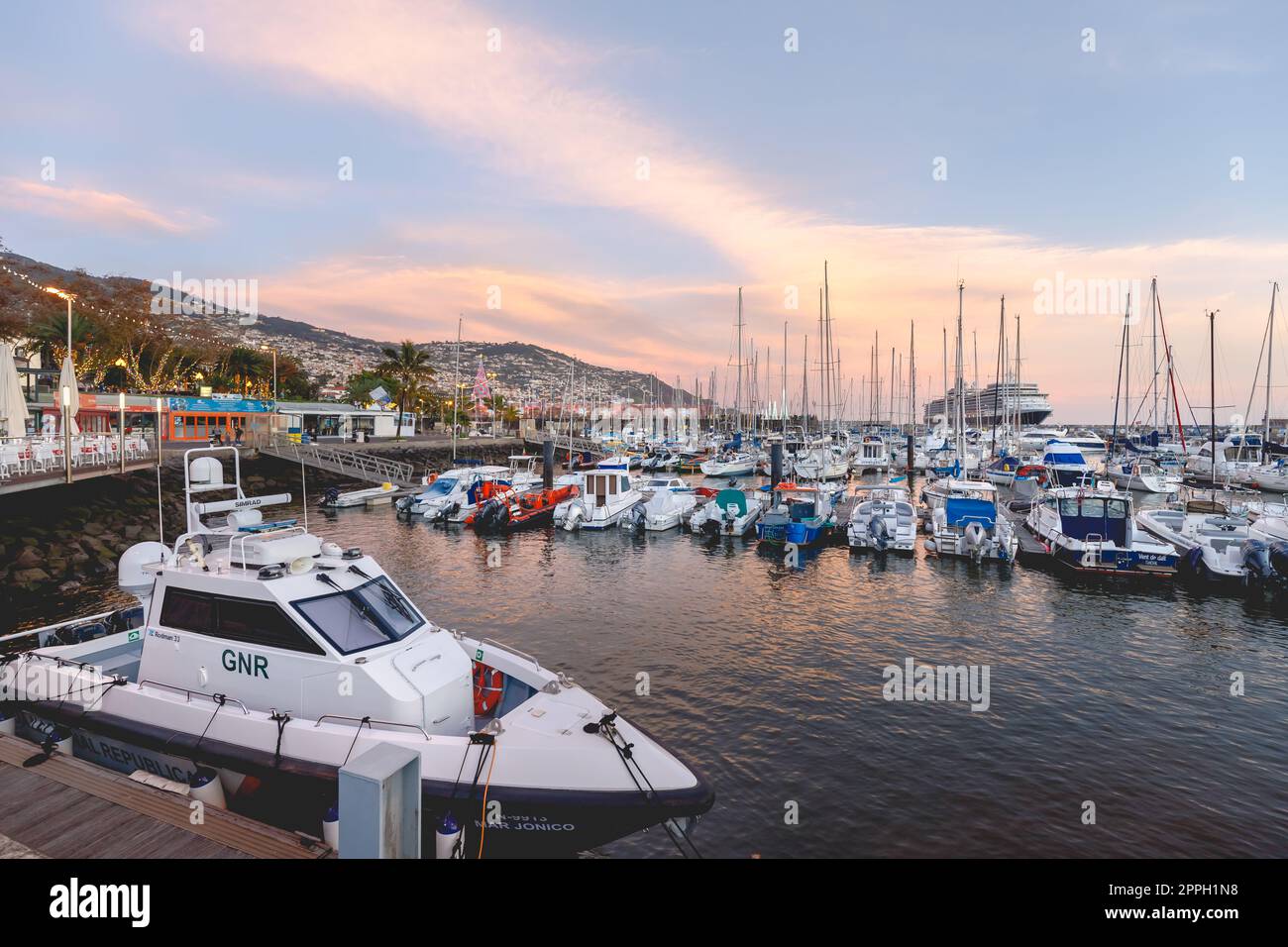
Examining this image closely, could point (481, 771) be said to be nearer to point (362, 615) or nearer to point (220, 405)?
point (362, 615)

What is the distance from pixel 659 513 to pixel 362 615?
2485 cm

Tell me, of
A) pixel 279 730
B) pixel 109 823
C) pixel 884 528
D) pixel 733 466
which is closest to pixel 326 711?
pixel 279 730

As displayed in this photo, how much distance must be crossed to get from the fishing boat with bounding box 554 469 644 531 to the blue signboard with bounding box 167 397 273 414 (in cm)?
3620

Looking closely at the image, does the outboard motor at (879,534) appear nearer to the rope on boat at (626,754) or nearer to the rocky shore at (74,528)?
the rope on boat at (626,754)

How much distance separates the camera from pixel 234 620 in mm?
8320

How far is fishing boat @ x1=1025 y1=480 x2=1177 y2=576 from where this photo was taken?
2223 cm

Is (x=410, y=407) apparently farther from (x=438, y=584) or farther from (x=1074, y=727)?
(x=1074, y=727)

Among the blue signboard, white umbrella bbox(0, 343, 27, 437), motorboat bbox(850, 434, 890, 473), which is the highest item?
the blue signboard

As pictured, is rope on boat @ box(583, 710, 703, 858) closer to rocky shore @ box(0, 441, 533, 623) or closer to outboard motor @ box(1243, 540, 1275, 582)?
rocky shore @ box(0, 441, 533, 623)

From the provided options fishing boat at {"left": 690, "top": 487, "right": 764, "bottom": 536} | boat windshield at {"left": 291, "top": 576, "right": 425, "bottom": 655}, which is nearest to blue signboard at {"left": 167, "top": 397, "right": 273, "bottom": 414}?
fishing boat at {"left": 690, "top": 487, "right": 764, "bottom": 536}

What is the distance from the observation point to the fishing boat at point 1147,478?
45.6m

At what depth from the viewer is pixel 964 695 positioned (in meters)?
13.1

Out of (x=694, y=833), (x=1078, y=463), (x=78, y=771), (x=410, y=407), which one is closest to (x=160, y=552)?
(x=78, y=771)

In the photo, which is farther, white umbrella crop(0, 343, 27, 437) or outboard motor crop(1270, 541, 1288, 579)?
white umbrella crop(0, 343, 27, 437)
